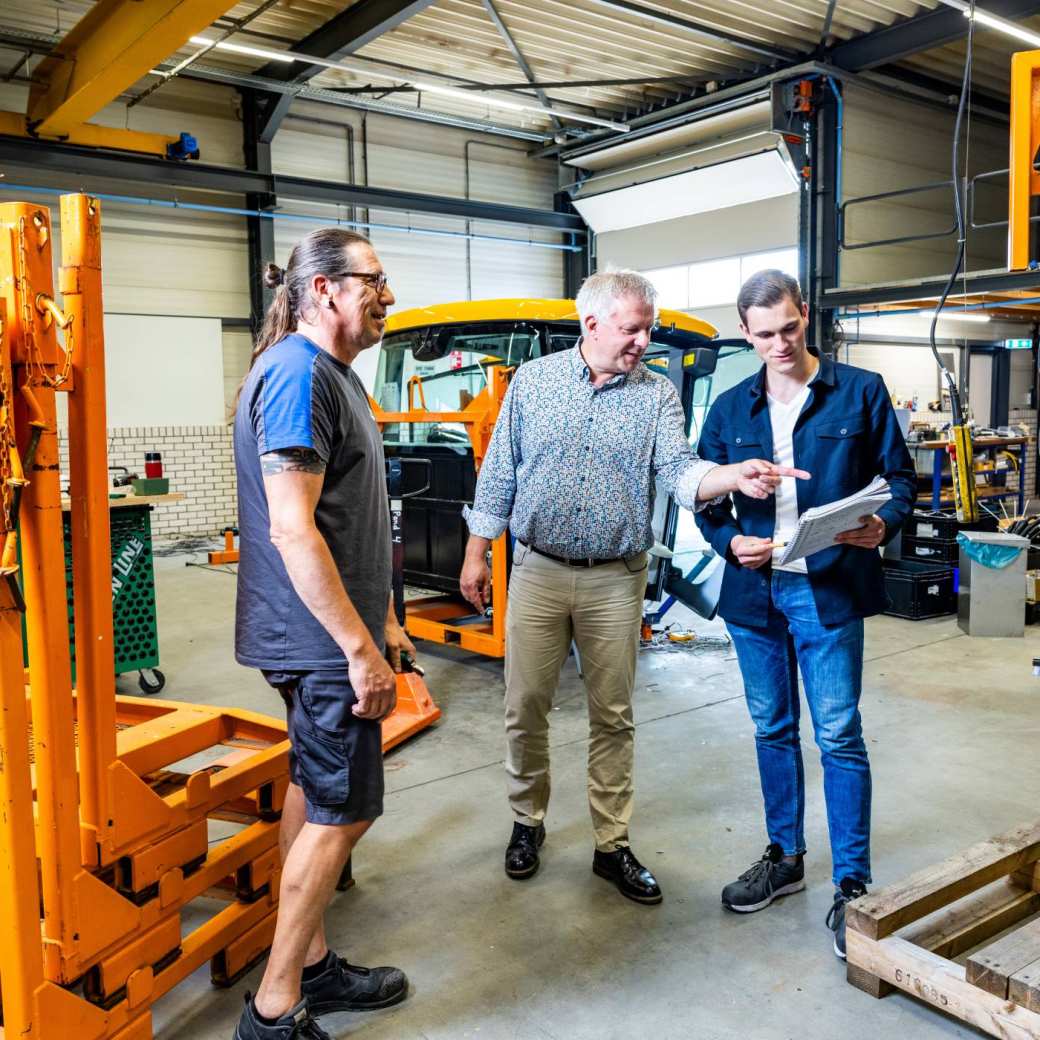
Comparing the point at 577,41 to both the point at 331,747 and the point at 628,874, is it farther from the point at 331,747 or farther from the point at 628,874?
the point at 331,747

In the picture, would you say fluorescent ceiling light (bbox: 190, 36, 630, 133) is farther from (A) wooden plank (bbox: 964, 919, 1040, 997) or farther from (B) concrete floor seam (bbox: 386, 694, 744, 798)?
(A) wooden plank (bbox: 964, 919, 1040, 997)

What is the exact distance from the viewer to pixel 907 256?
11.3 metres

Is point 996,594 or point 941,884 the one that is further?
point 996,594

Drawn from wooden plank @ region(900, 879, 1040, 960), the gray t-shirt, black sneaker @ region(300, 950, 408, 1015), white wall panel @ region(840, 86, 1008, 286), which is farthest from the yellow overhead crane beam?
white wall panel @ region(840, 86, 1008, 286)

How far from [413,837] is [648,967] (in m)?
1.08

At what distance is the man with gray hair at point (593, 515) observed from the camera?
9.07 feet

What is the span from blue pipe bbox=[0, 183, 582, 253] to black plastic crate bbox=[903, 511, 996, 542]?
7.33 metres

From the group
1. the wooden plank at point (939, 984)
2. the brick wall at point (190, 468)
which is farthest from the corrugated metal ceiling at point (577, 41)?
the wooden plank at point (939, 984)

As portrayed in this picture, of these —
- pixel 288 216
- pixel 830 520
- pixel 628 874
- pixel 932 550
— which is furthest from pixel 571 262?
pixel 830 520

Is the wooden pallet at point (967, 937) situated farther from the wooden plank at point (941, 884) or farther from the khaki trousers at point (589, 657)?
the khaki trousers at point (589, 657)

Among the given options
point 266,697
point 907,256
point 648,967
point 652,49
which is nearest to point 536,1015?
point 648,967

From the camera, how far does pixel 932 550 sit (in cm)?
742

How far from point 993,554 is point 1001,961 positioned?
4.82 m

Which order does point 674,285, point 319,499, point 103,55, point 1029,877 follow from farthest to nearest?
point 674,285 → point 103,55 → point 1029,877 → point 319,499
